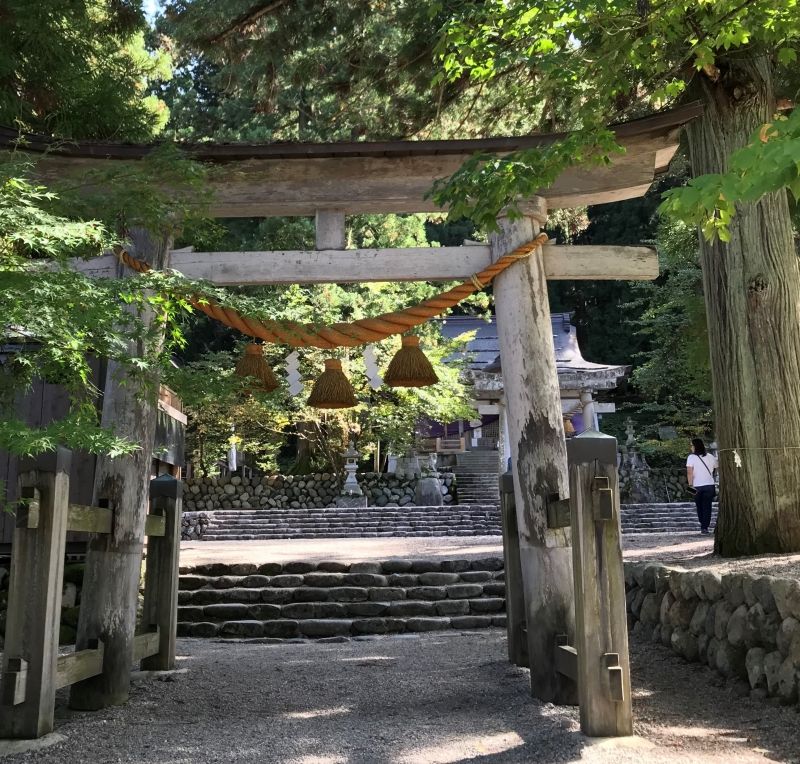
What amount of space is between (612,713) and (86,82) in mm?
7400

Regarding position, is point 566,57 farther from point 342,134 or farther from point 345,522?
point 345,522

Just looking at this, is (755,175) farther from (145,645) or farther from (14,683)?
(145,645)

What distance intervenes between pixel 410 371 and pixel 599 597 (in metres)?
2.55

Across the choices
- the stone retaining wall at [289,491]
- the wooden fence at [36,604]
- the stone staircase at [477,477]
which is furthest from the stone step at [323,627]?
the stone retaining wall at [289,491]

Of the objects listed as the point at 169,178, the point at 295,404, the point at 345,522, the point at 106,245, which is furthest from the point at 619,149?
the point at 295,404

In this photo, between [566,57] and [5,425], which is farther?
[566,57]

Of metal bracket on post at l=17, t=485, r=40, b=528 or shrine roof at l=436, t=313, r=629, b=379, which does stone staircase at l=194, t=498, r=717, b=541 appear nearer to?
shrine roof at l=436, t=313, r=629, b=379

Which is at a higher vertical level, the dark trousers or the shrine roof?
the shrine roof

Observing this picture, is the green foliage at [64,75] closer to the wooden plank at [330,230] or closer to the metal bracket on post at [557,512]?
the wooden plank at [330,230]

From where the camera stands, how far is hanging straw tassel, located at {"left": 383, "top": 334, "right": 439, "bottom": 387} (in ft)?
19.8

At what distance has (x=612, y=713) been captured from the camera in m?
3.84

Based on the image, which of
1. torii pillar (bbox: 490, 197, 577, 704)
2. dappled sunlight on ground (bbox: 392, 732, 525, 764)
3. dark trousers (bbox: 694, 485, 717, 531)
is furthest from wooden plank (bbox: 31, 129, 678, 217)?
dark trousers (bbox: 694, 485, 717, 531)

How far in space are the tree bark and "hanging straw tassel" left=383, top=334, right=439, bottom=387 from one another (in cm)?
172

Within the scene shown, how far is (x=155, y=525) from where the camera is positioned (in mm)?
5887
